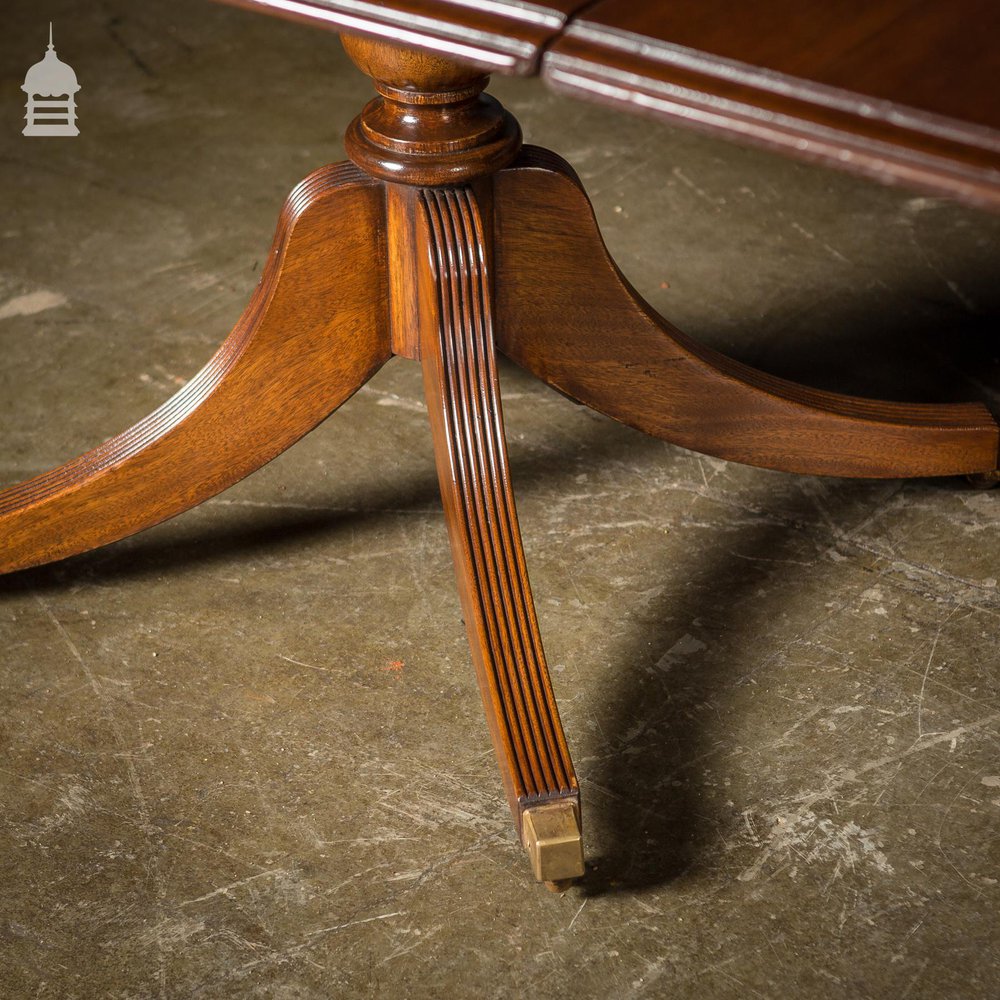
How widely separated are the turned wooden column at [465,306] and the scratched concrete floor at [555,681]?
0.13m

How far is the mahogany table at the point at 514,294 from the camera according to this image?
0.67 meters

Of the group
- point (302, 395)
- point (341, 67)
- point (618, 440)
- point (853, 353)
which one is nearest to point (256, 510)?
point (302, 395)

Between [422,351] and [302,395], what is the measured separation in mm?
115

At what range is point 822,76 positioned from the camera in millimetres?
667

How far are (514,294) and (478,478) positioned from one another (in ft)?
0.59

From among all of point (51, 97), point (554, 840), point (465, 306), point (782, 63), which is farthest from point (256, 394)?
point (51, 97)

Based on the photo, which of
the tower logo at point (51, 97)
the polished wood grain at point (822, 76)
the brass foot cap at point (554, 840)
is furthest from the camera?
the tower logo at point (51, 97)

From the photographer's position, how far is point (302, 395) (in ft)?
4.00

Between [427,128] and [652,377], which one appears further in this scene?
[652,377]

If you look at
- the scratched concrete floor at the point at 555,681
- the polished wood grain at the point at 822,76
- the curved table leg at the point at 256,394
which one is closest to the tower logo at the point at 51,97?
the scratched concrete floor at the point at 555,681

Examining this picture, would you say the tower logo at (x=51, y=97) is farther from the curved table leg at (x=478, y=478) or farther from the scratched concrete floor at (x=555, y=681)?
the curved table leg at (x=478, y=478)

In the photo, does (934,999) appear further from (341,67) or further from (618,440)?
(341,67)

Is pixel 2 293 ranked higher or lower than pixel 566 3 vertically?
lower

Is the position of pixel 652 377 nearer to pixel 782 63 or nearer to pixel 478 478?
pixel 478 478
